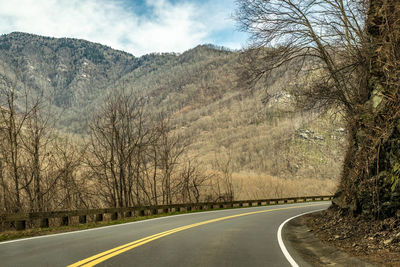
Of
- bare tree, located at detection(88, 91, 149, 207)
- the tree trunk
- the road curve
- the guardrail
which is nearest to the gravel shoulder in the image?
the tree trunk

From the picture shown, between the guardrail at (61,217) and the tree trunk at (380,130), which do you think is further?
the guardrail at (61,217)

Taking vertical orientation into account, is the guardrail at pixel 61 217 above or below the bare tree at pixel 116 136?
below

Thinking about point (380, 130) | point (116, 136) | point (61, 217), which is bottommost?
point (61, 217)

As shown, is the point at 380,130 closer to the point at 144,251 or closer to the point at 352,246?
the point at 352,246

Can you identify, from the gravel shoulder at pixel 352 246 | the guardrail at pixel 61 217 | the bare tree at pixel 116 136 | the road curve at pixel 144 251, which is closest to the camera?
the road curve at pixel 144 251

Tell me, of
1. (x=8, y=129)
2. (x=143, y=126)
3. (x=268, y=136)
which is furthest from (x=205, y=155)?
(x=8, y=129)

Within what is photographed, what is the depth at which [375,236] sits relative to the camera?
8773 mm

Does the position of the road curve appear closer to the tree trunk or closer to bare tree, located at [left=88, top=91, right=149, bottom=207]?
the tree trunk

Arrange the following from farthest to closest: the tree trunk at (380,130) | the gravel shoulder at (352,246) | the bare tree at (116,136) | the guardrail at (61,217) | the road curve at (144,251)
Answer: the bare tree at (116,136) < the guardrail at (61,217) < the tree trunk at (380,130) < the gravel shoulder at (352,246) < the road curve at (144,251)

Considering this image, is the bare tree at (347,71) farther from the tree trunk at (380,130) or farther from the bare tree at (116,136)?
the bare tree at (116,136)

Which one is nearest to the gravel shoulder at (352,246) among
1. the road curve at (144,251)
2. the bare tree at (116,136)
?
the road curve at (144,251)

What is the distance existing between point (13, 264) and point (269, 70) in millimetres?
11309

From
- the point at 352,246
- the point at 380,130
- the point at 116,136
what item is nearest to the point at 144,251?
the point at 352,246

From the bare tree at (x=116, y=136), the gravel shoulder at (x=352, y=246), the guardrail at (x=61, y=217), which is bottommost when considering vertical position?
the gravel shoulder at (x=352, y=246)
